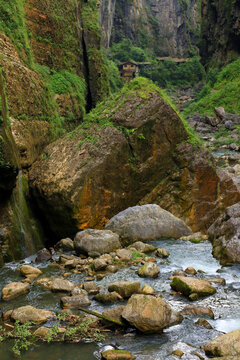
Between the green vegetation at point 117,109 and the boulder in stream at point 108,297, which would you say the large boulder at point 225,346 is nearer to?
the boulder in stream at point 108,297

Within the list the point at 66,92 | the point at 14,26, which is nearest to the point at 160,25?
the point at 66,92

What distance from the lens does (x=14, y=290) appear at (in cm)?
557

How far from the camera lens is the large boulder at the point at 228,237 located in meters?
7.14

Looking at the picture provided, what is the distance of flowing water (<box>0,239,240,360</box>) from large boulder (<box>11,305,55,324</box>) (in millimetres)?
280

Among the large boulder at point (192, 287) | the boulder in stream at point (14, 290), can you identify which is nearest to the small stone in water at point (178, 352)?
the large boulder at point (192, 287)

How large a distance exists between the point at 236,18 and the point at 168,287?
4508cm

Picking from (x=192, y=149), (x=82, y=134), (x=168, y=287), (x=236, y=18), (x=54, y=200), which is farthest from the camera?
(x=236, y=18)

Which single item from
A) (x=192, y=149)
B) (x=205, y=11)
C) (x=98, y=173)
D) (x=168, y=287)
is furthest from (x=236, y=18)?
(x=168, y=287)

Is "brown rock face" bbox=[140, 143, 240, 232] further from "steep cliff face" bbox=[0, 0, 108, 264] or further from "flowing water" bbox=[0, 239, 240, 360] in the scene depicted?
"steep cliff face" bbox=[0, 0, 108, 264]

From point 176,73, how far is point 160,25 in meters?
20.8

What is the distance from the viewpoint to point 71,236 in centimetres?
905

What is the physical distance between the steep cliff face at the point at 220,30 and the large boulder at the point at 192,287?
44246 millimetres

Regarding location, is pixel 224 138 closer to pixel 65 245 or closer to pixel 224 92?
pixel 224 92

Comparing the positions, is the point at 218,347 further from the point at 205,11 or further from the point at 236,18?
the point at 205,11
